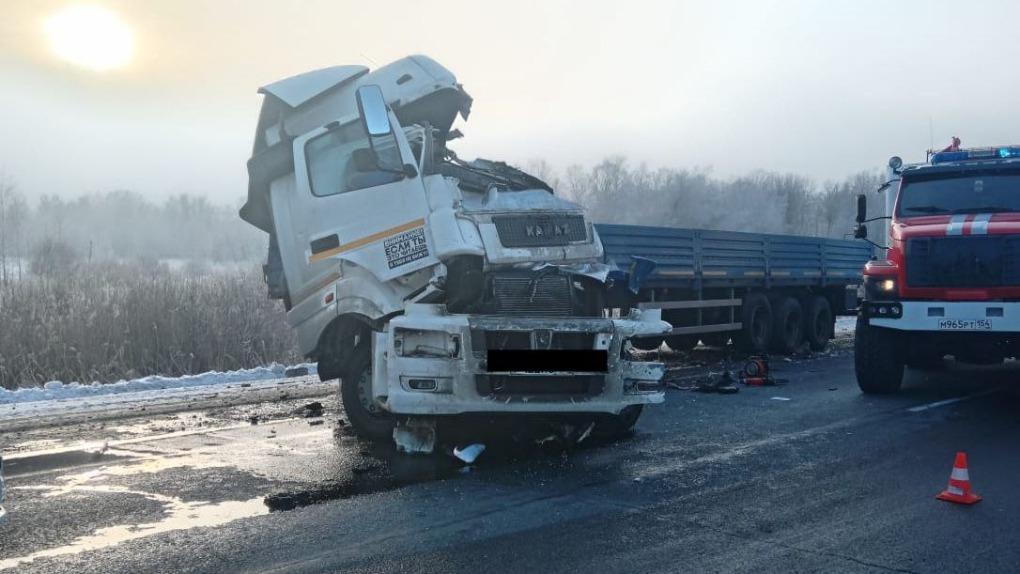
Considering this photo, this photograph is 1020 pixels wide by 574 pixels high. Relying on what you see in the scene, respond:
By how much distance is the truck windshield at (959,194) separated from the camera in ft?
31.2

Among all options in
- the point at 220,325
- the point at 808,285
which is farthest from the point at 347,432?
the point at 808,285

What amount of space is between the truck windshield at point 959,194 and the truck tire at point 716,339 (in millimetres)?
4879

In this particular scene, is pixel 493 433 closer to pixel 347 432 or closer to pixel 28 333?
pixel 347 432

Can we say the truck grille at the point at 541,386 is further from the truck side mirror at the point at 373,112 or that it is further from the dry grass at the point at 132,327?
the dry grass at the point at 132,327

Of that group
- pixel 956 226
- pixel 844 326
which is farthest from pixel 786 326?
pixel 844 326

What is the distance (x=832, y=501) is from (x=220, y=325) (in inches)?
436

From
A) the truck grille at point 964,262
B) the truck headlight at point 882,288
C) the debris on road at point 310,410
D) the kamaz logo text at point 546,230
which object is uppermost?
the kamaz logo text at point 546,230

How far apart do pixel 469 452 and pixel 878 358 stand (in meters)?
5.43

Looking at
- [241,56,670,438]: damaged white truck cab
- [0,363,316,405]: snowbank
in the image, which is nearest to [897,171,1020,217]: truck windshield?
[241,56,670,438]: damaged white truck cab

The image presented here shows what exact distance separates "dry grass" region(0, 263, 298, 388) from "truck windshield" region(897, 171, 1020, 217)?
9641 millimetres

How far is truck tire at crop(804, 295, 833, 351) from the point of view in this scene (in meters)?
16.3

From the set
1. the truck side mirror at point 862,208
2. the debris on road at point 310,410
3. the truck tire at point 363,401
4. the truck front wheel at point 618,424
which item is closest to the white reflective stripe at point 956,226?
the truck side mirror at point 862,208

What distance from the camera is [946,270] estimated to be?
9172 millimetres

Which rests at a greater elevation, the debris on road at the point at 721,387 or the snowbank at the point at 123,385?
the snowbank at the point at 123,385
